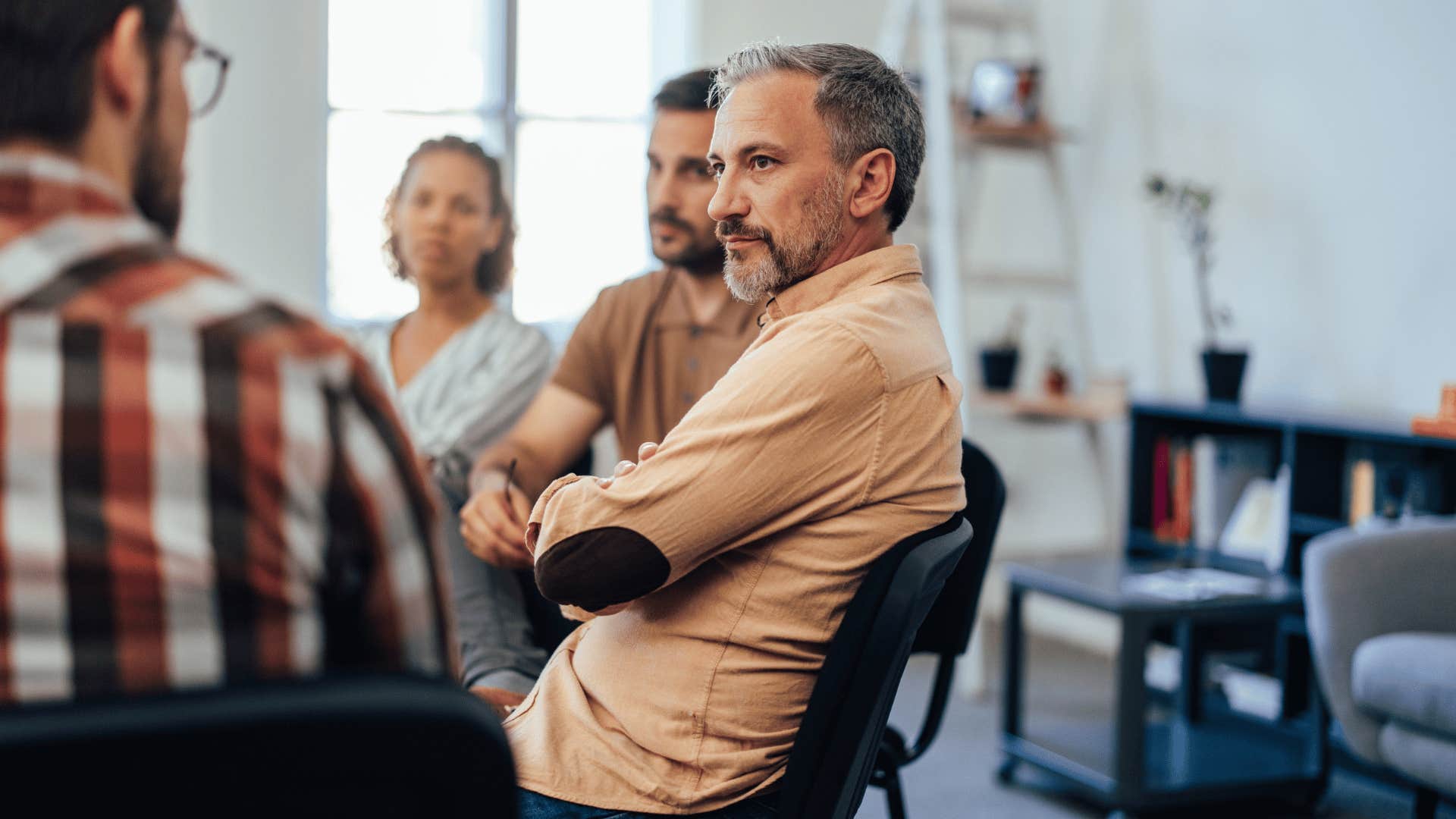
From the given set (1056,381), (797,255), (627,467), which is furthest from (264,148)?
(627,467)

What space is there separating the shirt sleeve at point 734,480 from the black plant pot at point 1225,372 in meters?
2.54

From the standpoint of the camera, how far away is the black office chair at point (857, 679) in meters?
1.15

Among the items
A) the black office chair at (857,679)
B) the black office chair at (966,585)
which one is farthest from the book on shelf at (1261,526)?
the black office chair at (857,679)

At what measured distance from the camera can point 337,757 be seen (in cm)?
67

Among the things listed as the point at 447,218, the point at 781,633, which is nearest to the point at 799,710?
the point at 781,633

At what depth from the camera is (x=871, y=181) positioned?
1463 millimetres

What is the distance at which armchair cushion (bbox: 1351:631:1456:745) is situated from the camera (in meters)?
2.33

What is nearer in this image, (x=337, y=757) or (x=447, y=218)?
(x=337, y=757)

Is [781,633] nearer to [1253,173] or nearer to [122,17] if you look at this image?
[122,17]

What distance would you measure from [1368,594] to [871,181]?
1.68 m

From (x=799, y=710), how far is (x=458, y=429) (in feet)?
3.69

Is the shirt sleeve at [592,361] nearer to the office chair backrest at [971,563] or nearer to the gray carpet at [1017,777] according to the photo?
the office chair backrest at [971,563]

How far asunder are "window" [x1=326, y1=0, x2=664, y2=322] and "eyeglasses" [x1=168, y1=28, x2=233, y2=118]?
3.13 meters

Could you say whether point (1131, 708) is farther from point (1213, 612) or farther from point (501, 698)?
point (501, 698)
